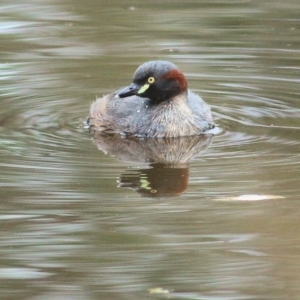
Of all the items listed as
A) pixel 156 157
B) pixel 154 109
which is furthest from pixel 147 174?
pixel 154 109

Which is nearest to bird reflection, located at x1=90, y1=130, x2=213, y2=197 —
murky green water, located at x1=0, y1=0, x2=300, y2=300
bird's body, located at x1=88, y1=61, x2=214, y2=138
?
murky green water, located at x1=0, y1=0, x2=300, y2=300

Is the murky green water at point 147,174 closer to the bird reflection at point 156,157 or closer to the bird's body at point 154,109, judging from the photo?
the bird reflection at point 156,157

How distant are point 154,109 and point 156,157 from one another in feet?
4.41

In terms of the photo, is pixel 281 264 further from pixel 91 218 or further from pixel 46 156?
pixel 46 156

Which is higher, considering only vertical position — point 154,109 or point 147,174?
point 154,109

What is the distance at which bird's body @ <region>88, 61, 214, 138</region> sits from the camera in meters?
9.94

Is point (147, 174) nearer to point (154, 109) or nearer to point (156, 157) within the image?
point (156, 157)

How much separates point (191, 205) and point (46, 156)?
2.02m

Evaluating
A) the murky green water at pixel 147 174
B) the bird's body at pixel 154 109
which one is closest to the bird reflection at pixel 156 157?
the murky green water at pixel 147 174

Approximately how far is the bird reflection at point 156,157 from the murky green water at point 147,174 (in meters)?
0.02

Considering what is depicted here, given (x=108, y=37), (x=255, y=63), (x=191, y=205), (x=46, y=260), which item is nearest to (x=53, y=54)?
(x=108, y=37)

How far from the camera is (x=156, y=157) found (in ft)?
29.3

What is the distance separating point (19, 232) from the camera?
6.70 m

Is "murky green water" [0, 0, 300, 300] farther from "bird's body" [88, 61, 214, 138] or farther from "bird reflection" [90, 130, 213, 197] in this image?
"bird's body" [88, 61, 214, 138]
